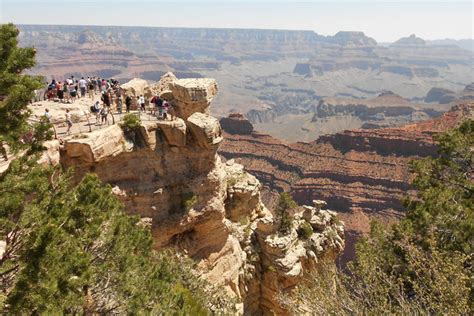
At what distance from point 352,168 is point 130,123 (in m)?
112

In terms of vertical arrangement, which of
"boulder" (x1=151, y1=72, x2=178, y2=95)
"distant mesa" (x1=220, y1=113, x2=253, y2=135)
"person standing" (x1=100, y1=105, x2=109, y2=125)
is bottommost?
"distant mesa" (x1=220, y1=113, x2=253, y2=135)

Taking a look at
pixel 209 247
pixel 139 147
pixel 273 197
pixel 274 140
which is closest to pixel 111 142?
pixel 139 147

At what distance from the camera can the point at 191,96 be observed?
109 feet

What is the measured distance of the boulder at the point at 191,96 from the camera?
33.3m

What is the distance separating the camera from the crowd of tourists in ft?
99.6

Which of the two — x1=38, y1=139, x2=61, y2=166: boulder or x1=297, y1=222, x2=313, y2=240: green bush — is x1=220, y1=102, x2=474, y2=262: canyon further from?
x1=38, y1=139, x2=61, y2=166: boulder

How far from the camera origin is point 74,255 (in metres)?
15.9

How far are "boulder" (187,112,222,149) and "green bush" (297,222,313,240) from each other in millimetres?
15247

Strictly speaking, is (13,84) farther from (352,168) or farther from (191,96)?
(352,168)

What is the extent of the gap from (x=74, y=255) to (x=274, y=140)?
153 meters

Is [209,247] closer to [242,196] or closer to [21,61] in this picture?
[242,196]

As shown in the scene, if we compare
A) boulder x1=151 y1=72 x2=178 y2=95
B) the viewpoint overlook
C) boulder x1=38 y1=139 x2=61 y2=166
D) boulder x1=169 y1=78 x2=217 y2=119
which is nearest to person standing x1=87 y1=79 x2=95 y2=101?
the viewpoint overlook

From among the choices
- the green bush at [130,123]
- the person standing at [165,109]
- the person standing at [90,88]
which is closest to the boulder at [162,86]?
the person standing at [90,88]

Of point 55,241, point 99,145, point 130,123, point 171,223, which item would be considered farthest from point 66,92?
point 55,241
